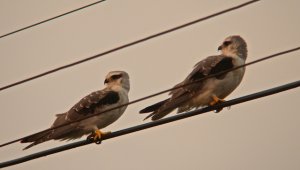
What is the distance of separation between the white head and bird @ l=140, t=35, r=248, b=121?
1663 millimetres

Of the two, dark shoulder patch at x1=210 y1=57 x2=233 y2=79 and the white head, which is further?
the white head

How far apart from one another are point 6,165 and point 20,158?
30 cm

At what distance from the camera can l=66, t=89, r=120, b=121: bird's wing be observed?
14242mm

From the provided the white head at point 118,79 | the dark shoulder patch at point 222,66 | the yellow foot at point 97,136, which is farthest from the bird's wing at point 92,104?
the dark shoulder patch at point 222,66

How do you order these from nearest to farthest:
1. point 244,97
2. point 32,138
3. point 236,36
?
1. point 244,97
2. point 32,138
3. point 236,36

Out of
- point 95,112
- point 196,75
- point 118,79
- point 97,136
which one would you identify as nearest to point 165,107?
point 196,75

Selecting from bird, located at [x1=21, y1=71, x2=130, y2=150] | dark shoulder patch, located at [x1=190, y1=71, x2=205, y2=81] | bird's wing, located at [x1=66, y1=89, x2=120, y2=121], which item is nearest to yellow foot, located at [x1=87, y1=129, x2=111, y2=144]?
bird, located at [x1=21, y1=71, x2=130, y2=150]

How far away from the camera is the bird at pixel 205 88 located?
1297 cm

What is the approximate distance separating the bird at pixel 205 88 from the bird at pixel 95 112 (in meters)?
0.95

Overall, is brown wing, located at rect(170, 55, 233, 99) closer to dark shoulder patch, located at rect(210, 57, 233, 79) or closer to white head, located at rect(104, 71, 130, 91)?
dark shoulder patch, located at rect(210, 57, 233, 79)

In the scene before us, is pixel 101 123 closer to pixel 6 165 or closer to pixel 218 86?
pixel 218 86

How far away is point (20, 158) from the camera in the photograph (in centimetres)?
992

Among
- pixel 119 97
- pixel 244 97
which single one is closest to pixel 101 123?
pixel 119 97

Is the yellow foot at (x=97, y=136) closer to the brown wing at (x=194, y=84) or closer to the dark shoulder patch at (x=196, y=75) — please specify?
the brown wing at (x=194, y=84)
